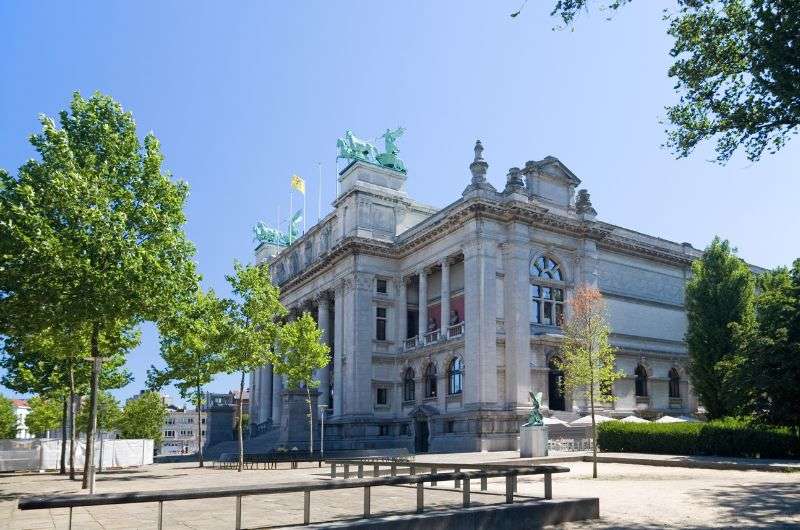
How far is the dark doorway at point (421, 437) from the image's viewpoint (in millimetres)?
51281

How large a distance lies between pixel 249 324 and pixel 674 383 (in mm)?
36177

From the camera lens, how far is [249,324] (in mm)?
38031

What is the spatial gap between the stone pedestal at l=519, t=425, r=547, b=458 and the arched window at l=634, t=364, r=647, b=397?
2260 cm

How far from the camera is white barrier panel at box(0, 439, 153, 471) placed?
3875 centimetres

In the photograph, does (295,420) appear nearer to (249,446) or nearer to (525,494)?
(249,446)

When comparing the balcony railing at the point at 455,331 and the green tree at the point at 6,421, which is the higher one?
the balcony railing at the point at 455,331

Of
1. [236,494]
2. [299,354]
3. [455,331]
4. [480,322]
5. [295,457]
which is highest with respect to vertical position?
[480,322]

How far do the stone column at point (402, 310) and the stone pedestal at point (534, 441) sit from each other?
75.1 feet

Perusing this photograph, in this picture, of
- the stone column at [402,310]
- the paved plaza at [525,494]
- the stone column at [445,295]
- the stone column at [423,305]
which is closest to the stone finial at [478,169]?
the stone column at [445,295]

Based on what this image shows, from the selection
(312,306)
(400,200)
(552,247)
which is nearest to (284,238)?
(312,306)

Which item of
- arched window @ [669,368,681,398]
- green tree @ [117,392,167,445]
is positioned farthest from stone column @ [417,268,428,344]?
green tree @ [117,392,167,445]

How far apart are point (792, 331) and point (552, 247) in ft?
70.7

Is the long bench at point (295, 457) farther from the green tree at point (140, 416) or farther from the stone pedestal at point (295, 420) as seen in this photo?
the green tree at point (140, 416)

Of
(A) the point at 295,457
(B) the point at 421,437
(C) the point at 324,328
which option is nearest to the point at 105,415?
(C) the point at 324,328
